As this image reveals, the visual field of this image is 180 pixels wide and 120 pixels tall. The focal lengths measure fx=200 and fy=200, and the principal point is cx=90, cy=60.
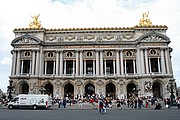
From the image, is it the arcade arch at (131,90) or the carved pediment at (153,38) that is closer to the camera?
the carved pediment at (153,38)

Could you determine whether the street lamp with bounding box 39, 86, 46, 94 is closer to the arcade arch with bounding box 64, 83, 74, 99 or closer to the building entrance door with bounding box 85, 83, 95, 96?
the arcade arch with bounding box 64, 83, 74, 99

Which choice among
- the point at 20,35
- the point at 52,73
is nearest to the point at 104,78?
the point at 52,73

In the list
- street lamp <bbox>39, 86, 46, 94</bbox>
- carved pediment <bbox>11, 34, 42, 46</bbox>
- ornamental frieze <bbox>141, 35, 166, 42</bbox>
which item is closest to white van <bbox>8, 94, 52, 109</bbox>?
street lamp <bbox>39, 86, 46, 94</bbox>

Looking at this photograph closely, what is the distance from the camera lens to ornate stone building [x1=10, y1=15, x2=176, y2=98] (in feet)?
172

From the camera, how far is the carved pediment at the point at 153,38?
53.6 metres

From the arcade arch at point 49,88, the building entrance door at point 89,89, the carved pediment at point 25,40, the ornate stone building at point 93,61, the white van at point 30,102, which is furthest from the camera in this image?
the building entrance door at point 89,89

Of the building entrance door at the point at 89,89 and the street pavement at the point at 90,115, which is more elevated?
the building entrance door at the point at 89,89

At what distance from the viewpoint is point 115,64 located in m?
54.7

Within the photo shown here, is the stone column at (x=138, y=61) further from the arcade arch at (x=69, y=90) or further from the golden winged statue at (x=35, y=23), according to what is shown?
the golden winged statue at (x=35, y=23)

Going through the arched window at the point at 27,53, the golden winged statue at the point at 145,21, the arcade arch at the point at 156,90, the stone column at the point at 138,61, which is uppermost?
the golden winged statue at the point at 145,21

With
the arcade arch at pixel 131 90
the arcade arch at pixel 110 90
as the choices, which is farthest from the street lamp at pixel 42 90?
the arcade arch at pixel 131 90

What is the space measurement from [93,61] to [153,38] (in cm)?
1737

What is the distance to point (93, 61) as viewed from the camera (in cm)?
5516

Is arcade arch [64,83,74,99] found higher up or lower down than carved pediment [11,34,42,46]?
lower down
